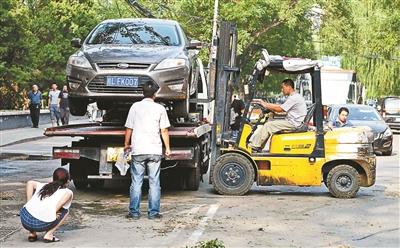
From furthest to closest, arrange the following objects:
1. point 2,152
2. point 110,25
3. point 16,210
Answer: point 2,152 < point 110,25 < point 16,210

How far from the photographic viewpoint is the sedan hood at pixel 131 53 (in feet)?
37.8

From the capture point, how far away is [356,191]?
40.9 feet

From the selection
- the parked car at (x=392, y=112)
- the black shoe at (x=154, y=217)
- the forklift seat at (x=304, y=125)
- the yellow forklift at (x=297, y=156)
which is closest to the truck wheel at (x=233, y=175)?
the yellow forklift at (x=297, y=156)

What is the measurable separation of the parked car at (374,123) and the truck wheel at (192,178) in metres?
9.32

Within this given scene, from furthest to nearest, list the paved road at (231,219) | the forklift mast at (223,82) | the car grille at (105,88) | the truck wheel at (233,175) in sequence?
the forklift mast at (223,82) → the truck wheel at (233,175) → the car grille at (105,88) → the paved road at (231,219)

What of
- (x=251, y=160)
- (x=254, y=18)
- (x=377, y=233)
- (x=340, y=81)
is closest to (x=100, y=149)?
(x=251, y=160)

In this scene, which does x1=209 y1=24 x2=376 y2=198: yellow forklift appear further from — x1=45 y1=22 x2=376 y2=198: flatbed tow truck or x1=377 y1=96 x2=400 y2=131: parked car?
x1=377 y1=96 x2=400 y2=131: parked car

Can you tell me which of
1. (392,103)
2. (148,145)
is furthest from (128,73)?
(392,103)

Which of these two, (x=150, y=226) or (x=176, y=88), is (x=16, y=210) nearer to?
(x=150, y=226)

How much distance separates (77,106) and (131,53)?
1.32 metres

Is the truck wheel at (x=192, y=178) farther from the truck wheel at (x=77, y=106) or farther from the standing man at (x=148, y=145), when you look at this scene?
the standing man at (x=148, y=145)

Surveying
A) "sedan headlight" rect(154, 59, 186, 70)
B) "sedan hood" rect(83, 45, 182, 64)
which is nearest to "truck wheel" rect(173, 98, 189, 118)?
"sedan headlight" rect(154, 59, 186, 70)

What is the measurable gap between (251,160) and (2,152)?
988 cm

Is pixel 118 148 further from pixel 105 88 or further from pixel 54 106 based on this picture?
pixel 54 106
